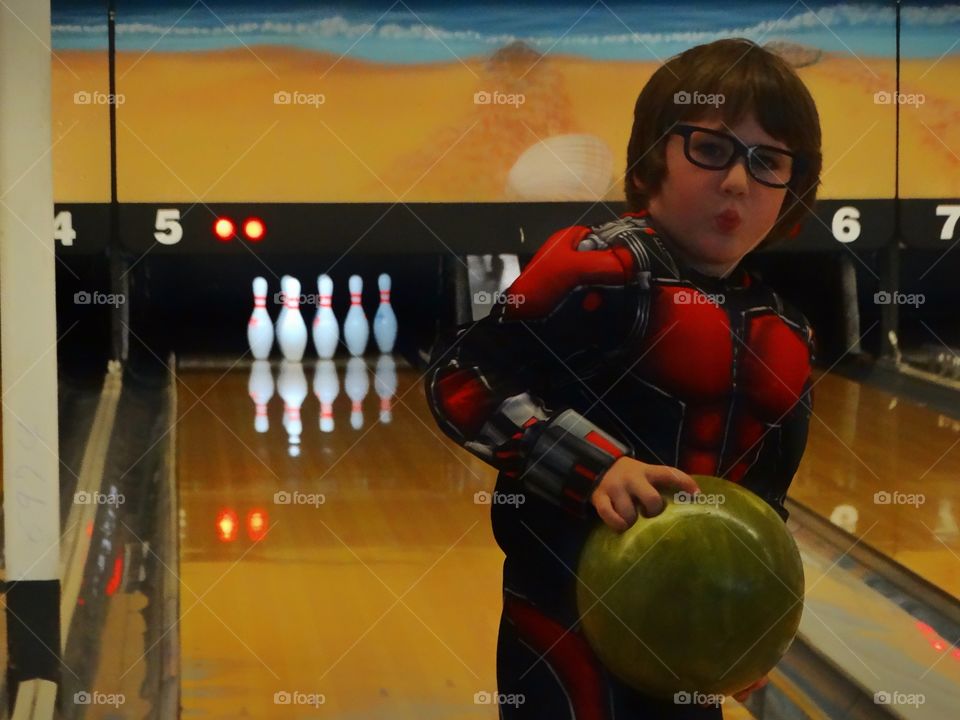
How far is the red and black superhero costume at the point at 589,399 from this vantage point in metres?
1.36

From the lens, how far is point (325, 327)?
4.70m

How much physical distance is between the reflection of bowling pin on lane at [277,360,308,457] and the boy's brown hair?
2187 mm

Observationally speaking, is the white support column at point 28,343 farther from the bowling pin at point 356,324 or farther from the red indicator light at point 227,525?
the bowling pin at point 356,324

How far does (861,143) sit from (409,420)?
60.7 inches

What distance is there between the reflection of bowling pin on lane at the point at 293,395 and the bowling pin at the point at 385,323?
30 cm

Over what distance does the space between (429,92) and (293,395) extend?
1059mm

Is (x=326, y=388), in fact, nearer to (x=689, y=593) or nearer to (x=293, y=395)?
(x=293, y=395)

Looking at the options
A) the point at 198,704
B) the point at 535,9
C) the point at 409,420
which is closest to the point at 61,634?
the point at 198,704

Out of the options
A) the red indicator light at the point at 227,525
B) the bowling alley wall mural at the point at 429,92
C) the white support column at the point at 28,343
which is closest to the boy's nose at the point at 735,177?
the white support column at the point at 28,343

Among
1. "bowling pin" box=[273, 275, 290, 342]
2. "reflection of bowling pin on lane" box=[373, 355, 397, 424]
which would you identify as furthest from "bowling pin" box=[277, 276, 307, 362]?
"reflection of bowling pin on lane" box=[373, 355, 397, 424]

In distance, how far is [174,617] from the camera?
2479 millimetres

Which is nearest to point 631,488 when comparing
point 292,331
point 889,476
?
point 889,476

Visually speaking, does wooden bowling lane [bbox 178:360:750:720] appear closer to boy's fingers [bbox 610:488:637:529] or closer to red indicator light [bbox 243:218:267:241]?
red indicator light [bbox 243:218:267:241]

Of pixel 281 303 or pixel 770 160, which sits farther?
pixel 281 303
